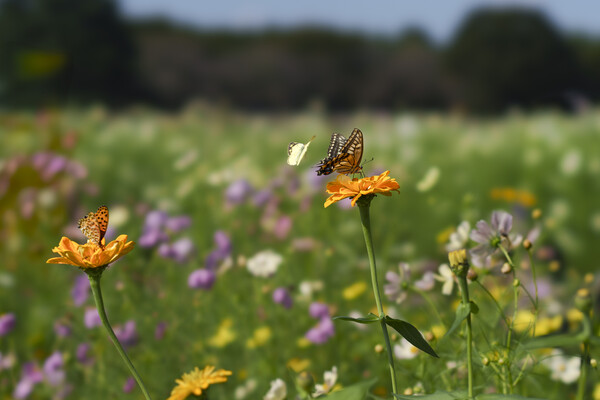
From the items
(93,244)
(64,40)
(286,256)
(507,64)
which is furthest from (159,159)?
(507,64)

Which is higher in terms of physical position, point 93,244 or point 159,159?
point 93,244

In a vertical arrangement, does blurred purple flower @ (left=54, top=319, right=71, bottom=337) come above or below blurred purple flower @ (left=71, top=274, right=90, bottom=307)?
below

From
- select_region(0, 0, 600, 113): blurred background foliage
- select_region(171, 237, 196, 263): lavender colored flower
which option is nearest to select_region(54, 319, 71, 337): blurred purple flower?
select_region(171, 237, 196, 263): lavender colored flower

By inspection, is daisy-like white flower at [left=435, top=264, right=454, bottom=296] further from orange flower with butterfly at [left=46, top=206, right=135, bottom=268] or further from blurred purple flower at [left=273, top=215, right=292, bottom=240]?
blurred purple flower at [left=273, top=215, right=292, bottom=240]

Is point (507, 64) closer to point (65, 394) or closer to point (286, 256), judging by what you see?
point (286, 256)

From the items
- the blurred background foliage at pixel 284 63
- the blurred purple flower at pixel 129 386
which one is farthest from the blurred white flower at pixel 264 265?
the blurred background foliage at pixel 284 63

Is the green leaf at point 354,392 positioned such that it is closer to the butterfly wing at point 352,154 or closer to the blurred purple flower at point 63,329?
the butterfly wing at point 352,154
